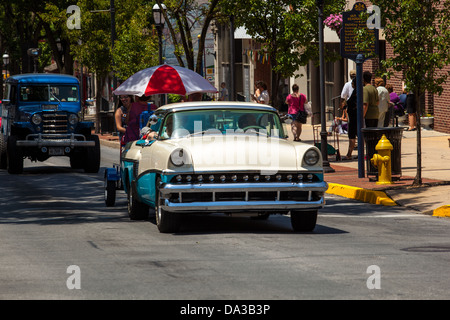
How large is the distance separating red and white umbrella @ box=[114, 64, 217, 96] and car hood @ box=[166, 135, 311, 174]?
698 cm

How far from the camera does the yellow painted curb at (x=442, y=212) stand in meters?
14.5

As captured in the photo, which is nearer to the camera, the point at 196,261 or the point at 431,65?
the point at 196,261

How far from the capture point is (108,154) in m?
32.2

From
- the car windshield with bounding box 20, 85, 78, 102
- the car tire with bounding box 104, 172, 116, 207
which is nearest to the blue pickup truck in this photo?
the car windshield with bounding box 20, 85, 78, 102

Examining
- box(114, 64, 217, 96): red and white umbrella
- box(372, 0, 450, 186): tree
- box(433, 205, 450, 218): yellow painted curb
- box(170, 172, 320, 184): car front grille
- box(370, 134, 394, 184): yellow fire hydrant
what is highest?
box(372, 0, 450, 186): tree

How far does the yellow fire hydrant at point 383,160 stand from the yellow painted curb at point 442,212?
10.1 ft

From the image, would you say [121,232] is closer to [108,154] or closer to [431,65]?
[431,65]

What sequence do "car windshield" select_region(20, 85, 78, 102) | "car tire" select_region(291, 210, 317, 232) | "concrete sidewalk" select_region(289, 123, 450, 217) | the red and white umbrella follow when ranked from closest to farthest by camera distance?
"car tire" select_region(291, 210, 317, 232) < "concrete sidewalk" select_region(289, 123, 450, 217) < the red and white umbrella < "car windshield" select_region(20, 85, 78, 102)

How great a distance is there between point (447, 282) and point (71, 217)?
23.5 feet

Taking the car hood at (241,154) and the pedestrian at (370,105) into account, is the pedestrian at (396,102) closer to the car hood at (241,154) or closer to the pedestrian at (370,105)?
the pedestrian at (370,105)

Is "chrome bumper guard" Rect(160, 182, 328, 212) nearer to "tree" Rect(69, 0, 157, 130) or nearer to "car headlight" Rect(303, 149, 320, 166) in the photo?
"car headlight" Rect(303, 149, 320, 166)

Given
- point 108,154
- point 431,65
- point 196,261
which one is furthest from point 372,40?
point 108,154

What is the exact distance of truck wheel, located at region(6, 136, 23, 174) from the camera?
23322mm

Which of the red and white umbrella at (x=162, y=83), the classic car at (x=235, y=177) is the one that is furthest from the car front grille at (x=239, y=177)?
the red and white umbrella at (x=162, y=83)
